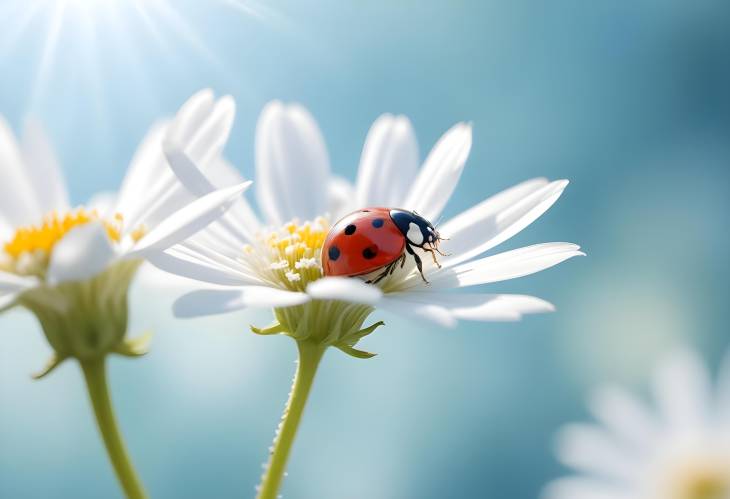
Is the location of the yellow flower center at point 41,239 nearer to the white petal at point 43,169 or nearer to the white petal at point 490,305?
the white petal at point 43,169

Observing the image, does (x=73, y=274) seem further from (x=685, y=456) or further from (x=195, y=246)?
(x=685, y=456)

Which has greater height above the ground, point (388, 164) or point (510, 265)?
point (388, 164)

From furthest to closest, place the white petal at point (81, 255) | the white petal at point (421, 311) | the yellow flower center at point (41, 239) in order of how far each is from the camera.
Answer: the yellow flower center at point (41, 239) → the white petal at point (421, 311) → the white petal at point (81, 255)

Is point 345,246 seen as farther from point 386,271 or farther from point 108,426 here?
point 108,426

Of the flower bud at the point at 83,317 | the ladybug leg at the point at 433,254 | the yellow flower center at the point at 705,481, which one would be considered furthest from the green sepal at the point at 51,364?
the yellow flower center at the point at 705,481

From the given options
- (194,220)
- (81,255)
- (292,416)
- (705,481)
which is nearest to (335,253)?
(292,416)

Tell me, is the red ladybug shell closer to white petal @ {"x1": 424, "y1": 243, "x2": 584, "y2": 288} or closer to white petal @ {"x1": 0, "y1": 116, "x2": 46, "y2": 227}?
white petal @ {"x1": 424, "y1": 243, "x2": 584, "y2": 288}
